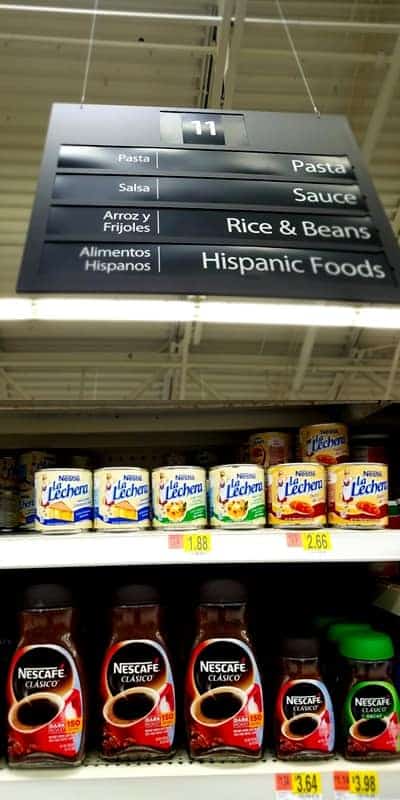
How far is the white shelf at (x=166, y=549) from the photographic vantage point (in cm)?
129

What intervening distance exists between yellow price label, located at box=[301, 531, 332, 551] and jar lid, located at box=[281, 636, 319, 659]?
22cm

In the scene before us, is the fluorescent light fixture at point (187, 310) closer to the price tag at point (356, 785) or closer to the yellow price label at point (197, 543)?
the yellow price label at point (197, 543)

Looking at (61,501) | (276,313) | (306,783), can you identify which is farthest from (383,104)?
(306,783)

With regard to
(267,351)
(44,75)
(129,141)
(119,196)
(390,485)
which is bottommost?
(390,485)

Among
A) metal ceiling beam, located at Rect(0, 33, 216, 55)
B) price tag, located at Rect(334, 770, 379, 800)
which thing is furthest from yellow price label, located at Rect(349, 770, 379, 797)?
metal ceiling beam, located at Rect(0, 33, 216, 55)

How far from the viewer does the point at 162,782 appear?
1.25m

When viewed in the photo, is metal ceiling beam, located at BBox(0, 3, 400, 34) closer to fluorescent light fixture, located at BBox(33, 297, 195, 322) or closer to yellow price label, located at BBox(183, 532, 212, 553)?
fluorescent light fixture, located at BBox(33, 297, 195, 322)

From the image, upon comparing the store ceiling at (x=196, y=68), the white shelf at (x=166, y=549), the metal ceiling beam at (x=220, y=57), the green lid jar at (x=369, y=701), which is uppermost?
the store ceiling at (x=196, y=68)

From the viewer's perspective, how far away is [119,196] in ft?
5.55

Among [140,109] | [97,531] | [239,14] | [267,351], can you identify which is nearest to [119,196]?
[140,109]

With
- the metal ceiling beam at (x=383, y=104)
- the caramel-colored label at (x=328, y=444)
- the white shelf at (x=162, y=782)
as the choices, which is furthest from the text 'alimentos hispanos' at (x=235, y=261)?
the metal ceiling beam at (x=383, y=104)

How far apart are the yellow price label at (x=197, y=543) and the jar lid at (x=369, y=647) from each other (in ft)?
1.34

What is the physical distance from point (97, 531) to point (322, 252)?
92 cm

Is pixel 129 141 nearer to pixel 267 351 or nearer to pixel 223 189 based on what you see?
pixel 223 189
